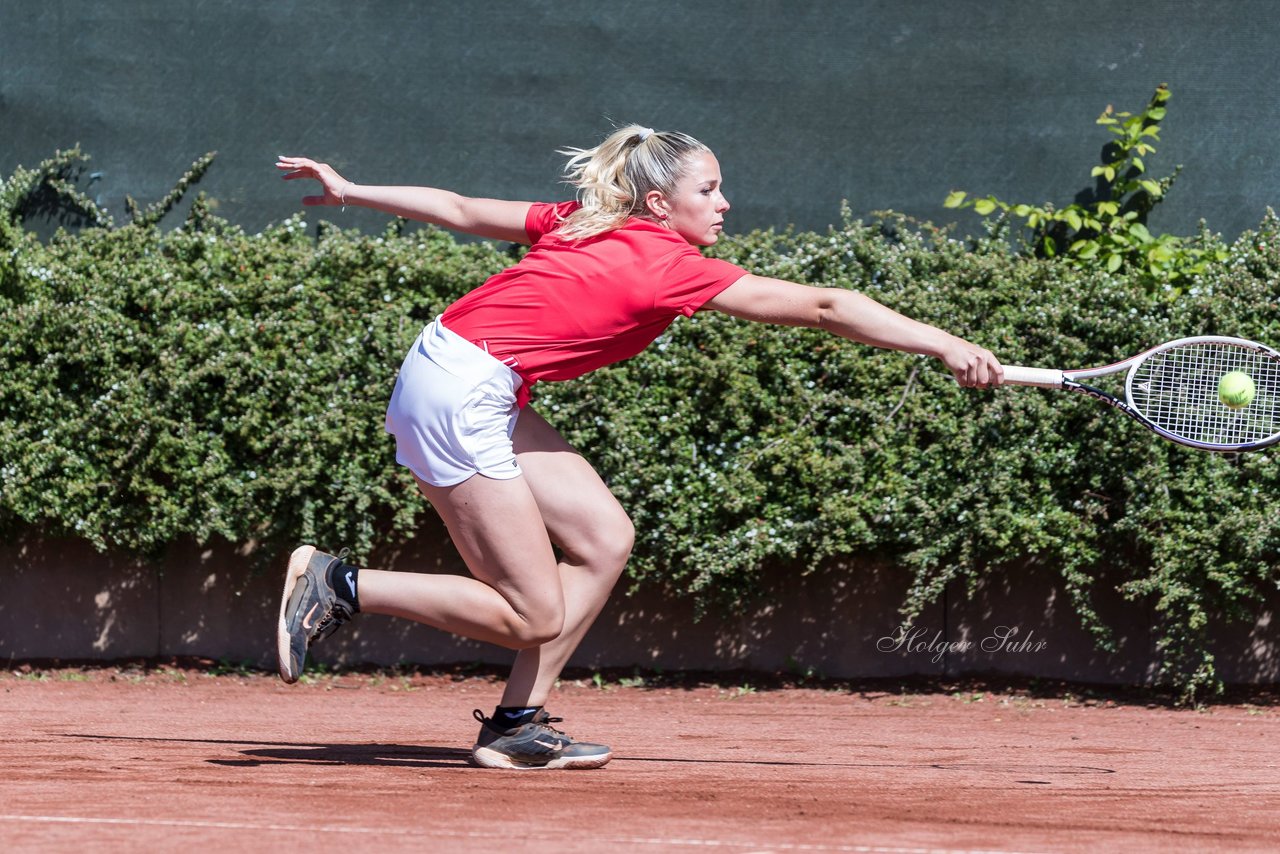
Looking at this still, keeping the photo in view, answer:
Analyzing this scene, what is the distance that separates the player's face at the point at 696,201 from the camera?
4.27 m

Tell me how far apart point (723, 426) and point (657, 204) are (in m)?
2.60

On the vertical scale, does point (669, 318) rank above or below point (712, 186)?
below

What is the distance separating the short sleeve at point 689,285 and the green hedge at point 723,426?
8.60 feet

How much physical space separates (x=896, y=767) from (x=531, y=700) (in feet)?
4.62

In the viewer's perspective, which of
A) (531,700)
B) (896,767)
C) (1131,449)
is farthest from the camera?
(1131,449)

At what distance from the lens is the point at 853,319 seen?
3.92m

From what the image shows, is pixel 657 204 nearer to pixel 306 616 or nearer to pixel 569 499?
pixel 569 499

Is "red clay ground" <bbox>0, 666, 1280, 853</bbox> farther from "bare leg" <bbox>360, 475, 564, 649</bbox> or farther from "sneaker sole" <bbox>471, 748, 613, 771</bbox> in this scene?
"bare leg" <bbox>360, 475, 564, 649</bbox>

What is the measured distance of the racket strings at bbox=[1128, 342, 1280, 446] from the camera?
4.91m

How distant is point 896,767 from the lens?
4.93 metres

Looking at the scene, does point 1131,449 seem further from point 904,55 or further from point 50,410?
point 50,410

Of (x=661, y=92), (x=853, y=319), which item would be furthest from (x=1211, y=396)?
(x=661, y=92)

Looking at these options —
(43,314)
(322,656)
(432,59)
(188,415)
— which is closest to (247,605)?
(322,656)

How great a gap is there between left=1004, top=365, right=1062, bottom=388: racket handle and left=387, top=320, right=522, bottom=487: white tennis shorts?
1455 mm
